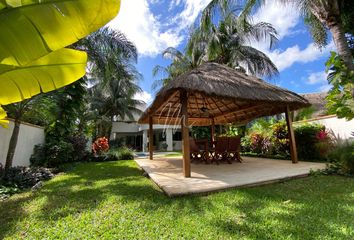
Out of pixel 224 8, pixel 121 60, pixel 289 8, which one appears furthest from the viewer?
pixel 121 60

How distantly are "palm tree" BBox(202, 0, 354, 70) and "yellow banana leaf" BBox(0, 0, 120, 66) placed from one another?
7.37 meters

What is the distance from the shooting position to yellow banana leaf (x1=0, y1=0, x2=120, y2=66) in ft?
3.53

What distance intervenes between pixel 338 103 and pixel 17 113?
9.40 m

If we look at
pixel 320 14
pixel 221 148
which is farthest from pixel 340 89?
pixel 221 148

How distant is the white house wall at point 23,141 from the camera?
22.1 feet

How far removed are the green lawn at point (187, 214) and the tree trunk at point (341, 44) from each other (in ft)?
12.3

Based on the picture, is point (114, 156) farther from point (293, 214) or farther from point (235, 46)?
point (293, 214)

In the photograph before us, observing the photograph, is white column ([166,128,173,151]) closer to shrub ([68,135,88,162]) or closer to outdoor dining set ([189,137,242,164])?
shrub ([68,135,88,162])

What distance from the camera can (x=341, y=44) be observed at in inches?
253

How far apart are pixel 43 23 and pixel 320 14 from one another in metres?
8.38

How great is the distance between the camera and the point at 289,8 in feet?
25.5

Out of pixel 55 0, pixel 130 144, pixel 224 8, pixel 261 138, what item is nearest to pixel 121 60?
pixel 224 8

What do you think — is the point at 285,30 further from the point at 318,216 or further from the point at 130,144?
the point at 130,144

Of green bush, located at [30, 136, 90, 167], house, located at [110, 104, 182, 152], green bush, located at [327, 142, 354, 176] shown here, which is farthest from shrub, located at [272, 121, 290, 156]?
house, located at [110, 104, 182, 152]
